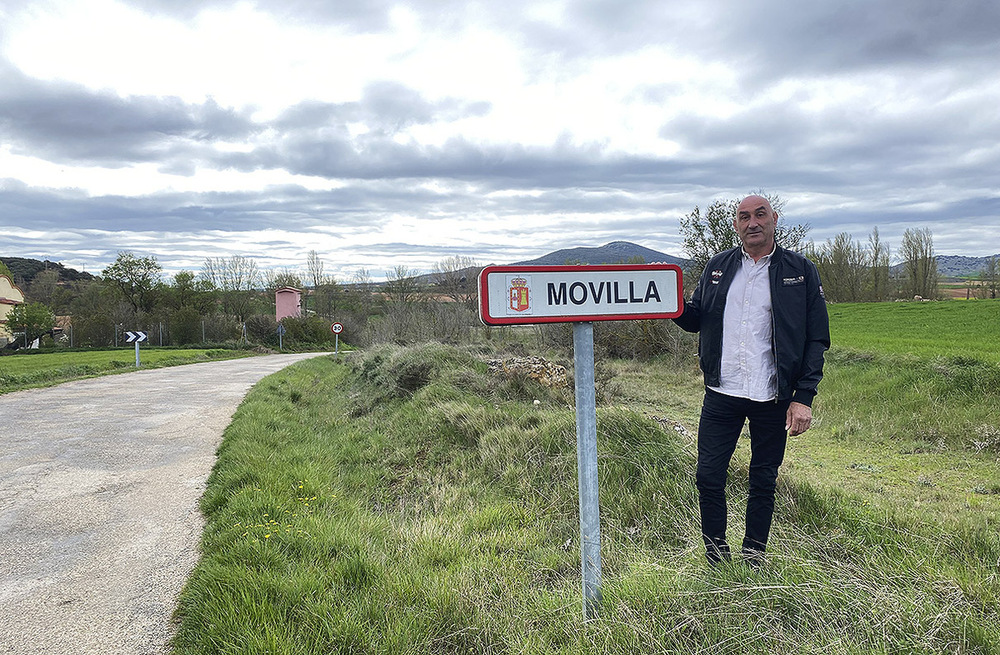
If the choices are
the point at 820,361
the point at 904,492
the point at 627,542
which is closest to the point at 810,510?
the point at 627,542

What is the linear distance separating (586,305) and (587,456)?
617 millimetres

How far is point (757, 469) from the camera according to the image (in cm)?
294

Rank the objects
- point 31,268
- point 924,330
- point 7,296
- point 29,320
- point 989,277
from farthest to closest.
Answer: point 31,268 → point 989,277 → point 7,296 → point 29,320 → point 924,330

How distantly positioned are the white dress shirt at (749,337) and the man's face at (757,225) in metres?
0.07

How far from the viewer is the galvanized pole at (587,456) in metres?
2.40

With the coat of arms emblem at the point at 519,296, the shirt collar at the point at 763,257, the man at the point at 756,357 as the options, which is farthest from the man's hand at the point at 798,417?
the coat of arms emblem at the point at 519,296

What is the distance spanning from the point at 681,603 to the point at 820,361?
1.29 meters

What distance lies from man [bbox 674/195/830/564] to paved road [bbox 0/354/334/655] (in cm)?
277

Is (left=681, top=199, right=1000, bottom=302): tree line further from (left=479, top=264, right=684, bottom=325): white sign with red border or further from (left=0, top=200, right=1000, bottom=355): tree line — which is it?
(left=479, top=264, right=684, bottom=325): white sign with red border

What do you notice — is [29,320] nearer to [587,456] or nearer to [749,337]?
[587,456]

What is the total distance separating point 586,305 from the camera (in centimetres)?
235

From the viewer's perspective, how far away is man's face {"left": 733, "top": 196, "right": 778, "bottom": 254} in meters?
2.86

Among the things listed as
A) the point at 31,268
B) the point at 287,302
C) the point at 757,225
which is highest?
the point at 31,268

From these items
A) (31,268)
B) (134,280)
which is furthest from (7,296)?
(31,268)
